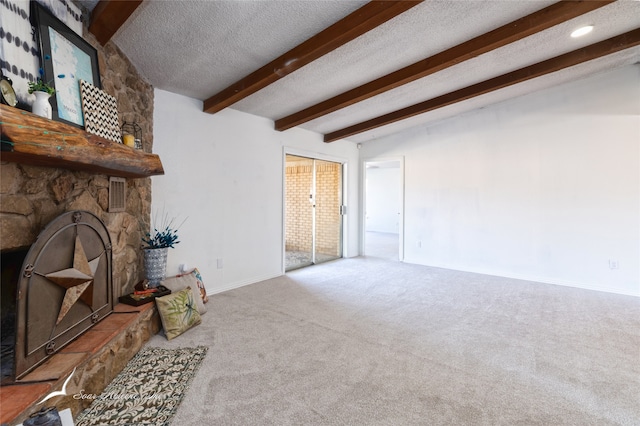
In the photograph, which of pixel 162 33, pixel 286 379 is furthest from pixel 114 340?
pixel 162 33

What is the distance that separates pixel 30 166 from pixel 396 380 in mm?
2534

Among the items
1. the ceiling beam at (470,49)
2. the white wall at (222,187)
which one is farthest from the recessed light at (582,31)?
the white wall at (222,187)

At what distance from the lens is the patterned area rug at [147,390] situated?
1.57 metres

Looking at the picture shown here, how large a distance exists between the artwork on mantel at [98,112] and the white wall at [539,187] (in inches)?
191

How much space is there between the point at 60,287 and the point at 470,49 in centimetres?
379

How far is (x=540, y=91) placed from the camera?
4422 millimetres

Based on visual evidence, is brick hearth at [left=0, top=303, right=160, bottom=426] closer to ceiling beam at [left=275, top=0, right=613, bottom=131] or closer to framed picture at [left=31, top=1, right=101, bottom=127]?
framed picture at [left=31, top=1, right=101, bottom=127]

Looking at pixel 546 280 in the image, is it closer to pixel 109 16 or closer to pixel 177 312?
pixel 177 312

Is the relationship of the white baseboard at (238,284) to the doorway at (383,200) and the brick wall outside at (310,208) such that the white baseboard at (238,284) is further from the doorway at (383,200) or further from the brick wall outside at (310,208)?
the doorway at (383,200)

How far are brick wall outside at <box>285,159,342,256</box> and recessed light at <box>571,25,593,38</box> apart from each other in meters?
3.83

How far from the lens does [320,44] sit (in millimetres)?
2453

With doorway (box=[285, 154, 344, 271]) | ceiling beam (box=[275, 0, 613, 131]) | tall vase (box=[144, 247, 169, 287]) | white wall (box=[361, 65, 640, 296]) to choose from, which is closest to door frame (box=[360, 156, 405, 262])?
white wall (box=[361, 65, 640, 296])

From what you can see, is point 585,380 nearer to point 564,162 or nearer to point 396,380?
point 396,380

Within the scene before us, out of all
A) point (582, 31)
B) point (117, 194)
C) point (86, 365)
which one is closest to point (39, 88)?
point (117, 194)
